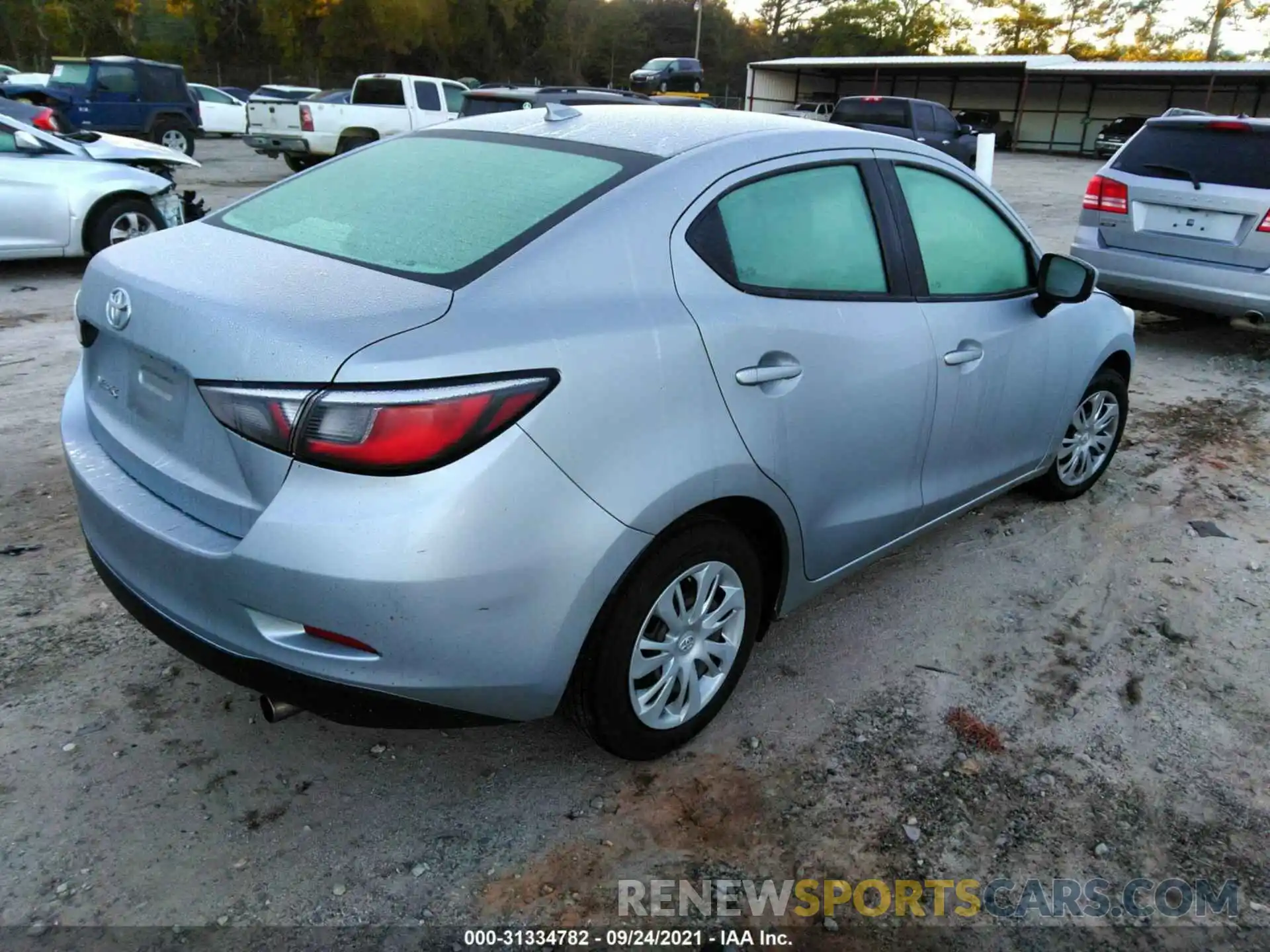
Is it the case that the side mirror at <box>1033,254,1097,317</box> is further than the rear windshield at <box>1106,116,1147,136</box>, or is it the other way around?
the rear windshield at <box>1106,116,1147,136</box>

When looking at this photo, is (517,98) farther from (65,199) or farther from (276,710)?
(276,710)

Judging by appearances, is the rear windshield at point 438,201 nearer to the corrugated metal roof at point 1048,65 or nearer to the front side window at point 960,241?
the front side window at point 960,241

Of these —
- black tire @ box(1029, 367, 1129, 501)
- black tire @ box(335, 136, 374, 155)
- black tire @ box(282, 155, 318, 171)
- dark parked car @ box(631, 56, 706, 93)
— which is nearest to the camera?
black tire @ box(1029, 367, 1129, 501)

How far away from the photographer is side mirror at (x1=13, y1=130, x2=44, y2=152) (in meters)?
8.25

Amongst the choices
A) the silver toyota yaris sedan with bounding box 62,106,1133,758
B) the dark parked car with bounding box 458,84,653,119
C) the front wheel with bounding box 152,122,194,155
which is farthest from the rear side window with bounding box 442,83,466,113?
the silver toyota yaris sedan with bounding box 62,106,1133,758

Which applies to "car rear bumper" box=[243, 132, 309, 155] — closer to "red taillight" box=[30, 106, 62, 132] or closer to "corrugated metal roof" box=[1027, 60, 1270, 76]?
"red taillight" box=[30, 106, 62, 132]

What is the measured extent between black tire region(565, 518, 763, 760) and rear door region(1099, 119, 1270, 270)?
559 cm

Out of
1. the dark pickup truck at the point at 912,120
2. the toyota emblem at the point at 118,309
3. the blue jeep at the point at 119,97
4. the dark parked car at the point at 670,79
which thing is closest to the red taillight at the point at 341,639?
the toyota emblem at the point at 118,309

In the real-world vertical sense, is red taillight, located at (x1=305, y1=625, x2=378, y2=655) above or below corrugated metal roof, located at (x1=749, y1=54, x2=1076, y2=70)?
below

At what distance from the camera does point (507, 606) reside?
7.06ft

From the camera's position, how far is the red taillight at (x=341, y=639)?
6.97 ft

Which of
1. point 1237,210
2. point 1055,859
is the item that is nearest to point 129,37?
point 1237,210

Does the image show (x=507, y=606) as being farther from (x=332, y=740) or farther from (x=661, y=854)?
(x=332, y=740)

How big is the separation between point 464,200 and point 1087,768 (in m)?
2.41
